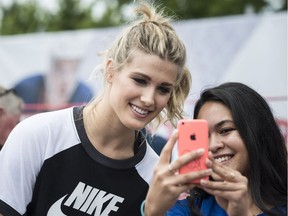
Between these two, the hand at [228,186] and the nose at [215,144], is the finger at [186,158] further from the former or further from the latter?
the nose at [215,144]

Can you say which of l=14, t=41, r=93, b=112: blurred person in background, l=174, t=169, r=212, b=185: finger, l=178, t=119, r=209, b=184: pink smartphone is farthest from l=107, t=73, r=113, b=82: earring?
l=14, t=41, r=93, b=112: blurred person in background

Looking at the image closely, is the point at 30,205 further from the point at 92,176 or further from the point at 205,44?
the point at 205,44

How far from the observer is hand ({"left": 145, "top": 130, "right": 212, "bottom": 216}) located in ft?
6.00

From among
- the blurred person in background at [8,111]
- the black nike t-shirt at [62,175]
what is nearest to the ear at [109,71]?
the black nike t-shirt at [62,175]

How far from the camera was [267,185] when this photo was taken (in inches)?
95.3

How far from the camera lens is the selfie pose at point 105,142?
Result: 2.35m

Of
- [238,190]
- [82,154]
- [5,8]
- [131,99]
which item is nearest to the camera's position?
[238,190]

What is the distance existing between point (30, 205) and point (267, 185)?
1.06 m

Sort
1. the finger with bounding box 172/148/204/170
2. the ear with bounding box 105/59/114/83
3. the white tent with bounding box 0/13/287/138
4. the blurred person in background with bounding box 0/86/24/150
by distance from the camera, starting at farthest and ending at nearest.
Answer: the white tent with bounding box 0/13/287/138 → the blurred person in background with bounding box 0/86/24/150 → the ear with bounding box 105/59/114/83 → the finger with bounding box 172/148/204/170

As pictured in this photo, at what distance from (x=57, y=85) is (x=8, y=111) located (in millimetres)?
3054

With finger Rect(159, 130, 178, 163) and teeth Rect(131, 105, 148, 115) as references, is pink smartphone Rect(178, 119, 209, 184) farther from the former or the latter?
teeth Rect(131, 105, 148, 115)

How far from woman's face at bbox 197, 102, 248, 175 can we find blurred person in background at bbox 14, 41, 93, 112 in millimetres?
4813

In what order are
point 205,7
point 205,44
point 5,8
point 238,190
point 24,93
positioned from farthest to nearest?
1. point 5,8
2. point 205,7
3. point 24,93
4. point 205,44
5. point 238,190

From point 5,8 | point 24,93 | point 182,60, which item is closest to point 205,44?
point 24,93
